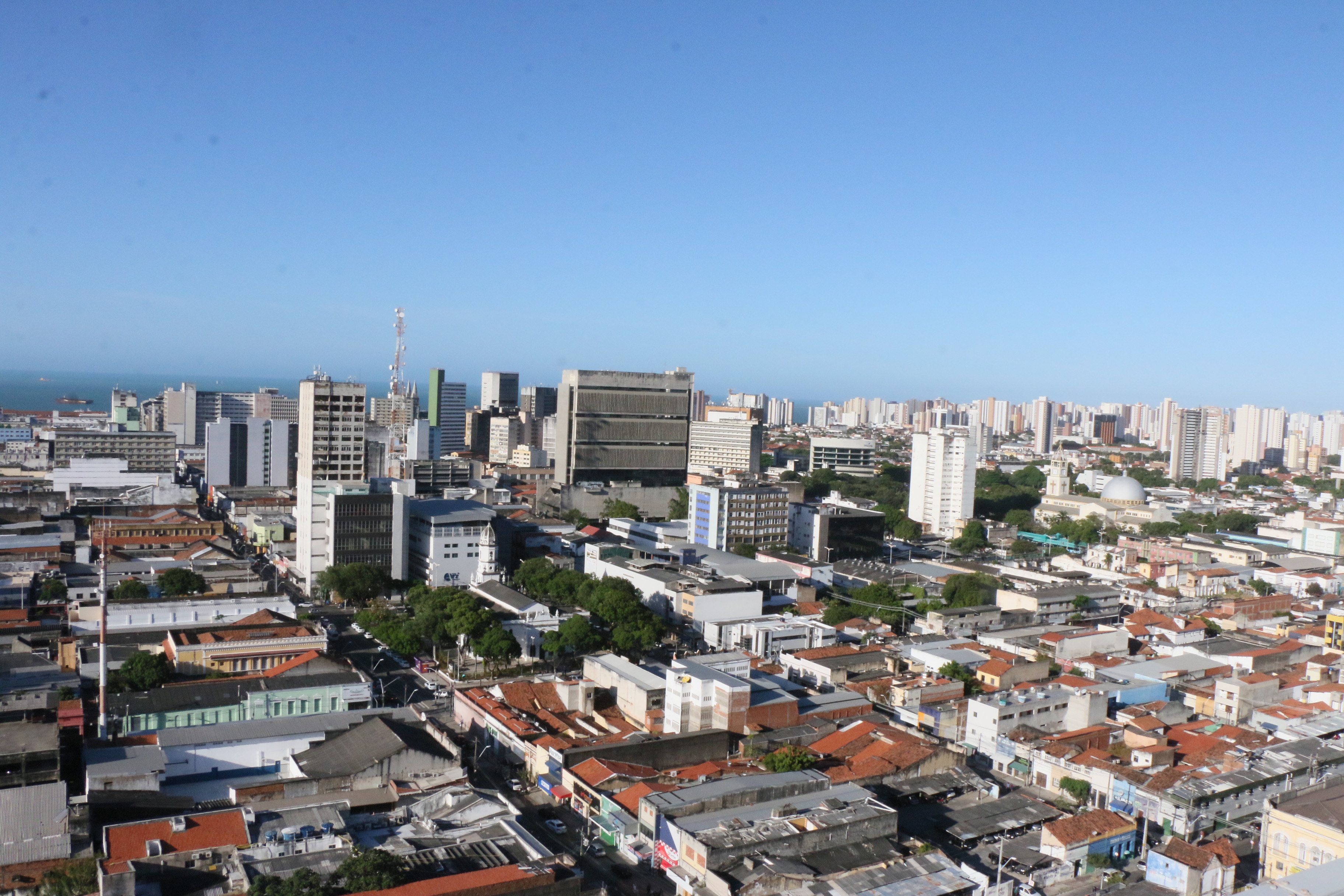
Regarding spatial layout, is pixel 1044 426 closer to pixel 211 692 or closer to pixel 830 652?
pixel 830 652

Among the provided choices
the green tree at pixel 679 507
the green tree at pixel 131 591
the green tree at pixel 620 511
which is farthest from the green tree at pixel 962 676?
the green tree at pixel 679 507

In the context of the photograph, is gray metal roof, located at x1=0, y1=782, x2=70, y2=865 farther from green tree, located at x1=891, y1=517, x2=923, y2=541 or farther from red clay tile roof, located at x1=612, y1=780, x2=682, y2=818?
green tree, located at x1=891, y1=517, x2=923, y2=541

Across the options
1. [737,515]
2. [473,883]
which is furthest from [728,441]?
[473,883]

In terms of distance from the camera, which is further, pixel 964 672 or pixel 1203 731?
pixel 964 672

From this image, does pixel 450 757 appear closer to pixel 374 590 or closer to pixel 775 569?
pixel 374 590

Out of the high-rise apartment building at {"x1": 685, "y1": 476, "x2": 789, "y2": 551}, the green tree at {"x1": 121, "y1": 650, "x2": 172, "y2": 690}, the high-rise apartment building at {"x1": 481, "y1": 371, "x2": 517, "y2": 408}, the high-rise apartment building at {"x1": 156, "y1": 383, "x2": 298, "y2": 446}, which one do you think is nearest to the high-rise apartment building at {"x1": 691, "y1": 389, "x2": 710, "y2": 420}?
the high-rise apartment building at {"x1": 481, "y1": 371, "x2": 517, "y2": 408}

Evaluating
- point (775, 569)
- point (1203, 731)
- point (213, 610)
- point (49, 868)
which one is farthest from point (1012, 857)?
point (213, 610)
